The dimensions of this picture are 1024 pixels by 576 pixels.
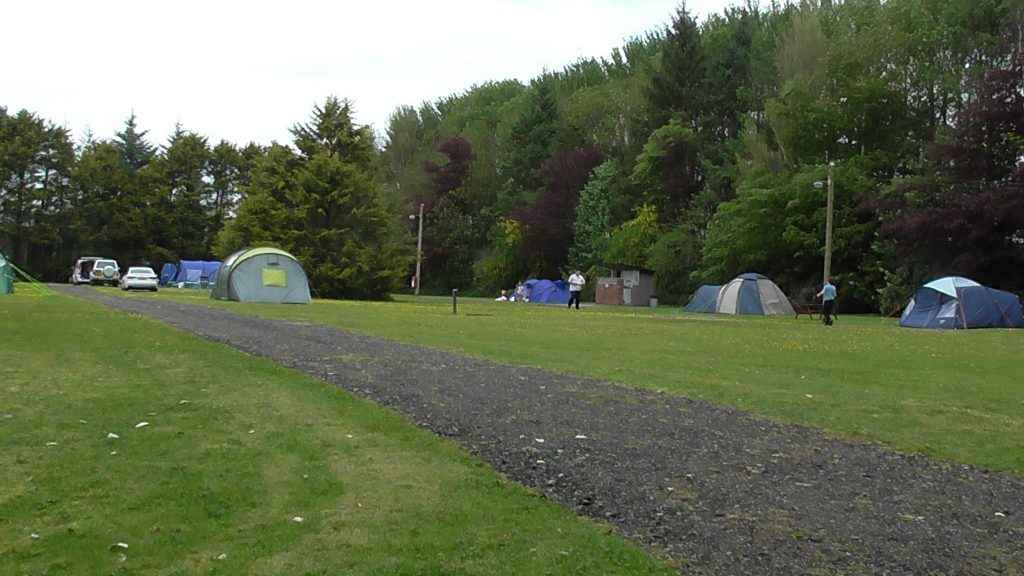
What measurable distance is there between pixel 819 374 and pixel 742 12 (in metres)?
61.3

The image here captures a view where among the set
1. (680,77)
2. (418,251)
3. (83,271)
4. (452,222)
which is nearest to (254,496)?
(418,251)

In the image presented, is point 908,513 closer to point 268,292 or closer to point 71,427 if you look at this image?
point 71,427

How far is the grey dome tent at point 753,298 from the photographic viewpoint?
132ft

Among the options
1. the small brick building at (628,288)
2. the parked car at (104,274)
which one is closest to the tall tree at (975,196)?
the small brick building at (628,288)

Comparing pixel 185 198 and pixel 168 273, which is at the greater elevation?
pixel 185 198

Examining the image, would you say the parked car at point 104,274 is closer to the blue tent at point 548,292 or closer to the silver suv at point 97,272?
the silver suv at point 97,272

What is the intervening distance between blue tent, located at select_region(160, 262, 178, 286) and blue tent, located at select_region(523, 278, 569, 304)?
37426 millimetres

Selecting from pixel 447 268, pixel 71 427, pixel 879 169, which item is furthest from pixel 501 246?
pixel 71 427

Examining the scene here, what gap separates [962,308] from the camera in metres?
28.4

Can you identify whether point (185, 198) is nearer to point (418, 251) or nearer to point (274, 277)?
point (418, 251)

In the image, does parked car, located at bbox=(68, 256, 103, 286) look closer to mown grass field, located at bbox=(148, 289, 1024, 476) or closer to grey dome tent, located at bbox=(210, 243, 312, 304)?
grey dome tent, located at bbox=(210, 243, 312, 304)

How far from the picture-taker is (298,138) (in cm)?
5612

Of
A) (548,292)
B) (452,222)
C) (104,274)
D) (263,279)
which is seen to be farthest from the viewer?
(452,222)

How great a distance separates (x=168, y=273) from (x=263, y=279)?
48113 mm
